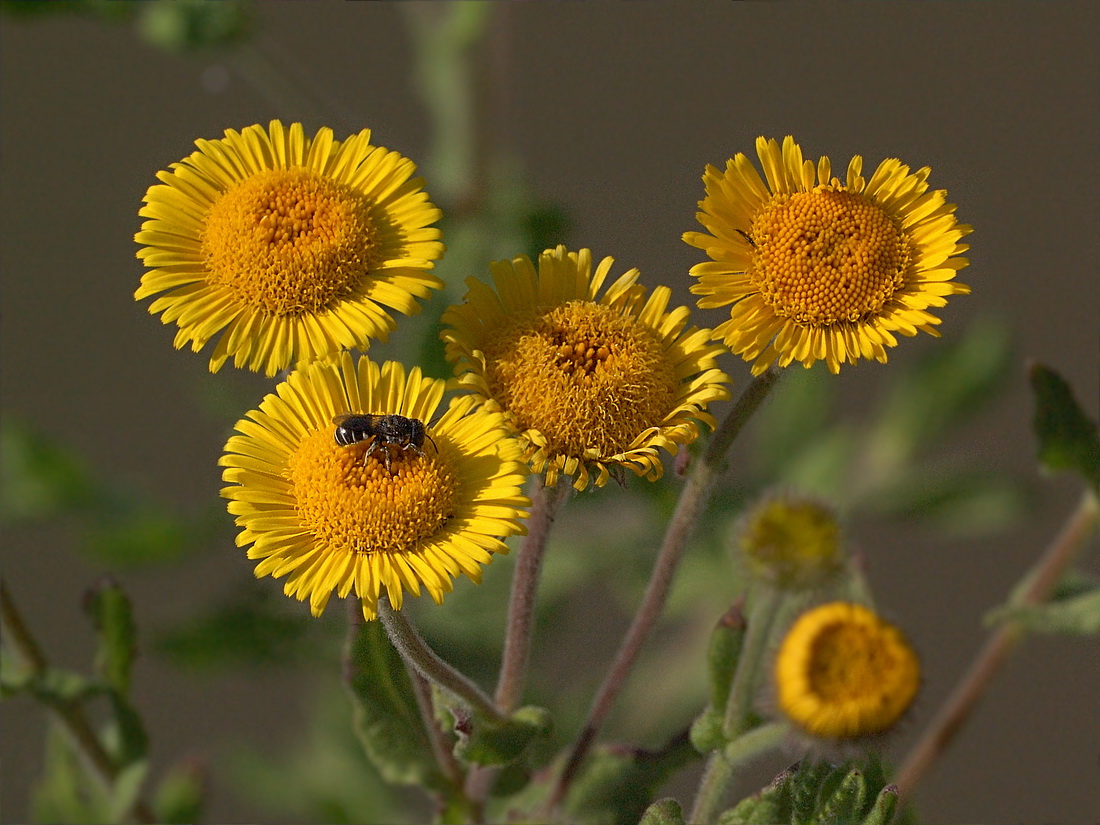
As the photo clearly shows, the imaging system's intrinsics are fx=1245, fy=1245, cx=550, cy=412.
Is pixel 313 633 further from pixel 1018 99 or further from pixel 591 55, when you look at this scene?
pixel 1018 99

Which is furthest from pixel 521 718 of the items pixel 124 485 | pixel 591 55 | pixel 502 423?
pixel 591 55

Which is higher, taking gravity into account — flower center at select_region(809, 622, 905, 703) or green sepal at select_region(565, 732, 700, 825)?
flower center at select_region(809, 622, 905, 703)

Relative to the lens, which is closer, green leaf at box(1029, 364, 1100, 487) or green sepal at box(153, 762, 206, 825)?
green leaf at box(1029, 364, 1100, 487)

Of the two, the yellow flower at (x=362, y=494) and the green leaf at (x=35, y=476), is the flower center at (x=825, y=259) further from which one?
the green leaf at (x=35, y=476)

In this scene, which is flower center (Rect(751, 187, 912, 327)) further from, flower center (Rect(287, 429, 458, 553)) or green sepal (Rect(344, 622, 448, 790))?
green sepal (Rect(344, 622, 448, 790))

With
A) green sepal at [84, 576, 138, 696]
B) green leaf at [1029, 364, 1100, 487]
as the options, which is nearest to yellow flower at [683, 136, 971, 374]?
green leaf at [1029, 364, 1100, 487]

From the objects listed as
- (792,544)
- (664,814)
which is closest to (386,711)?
(664,814)
